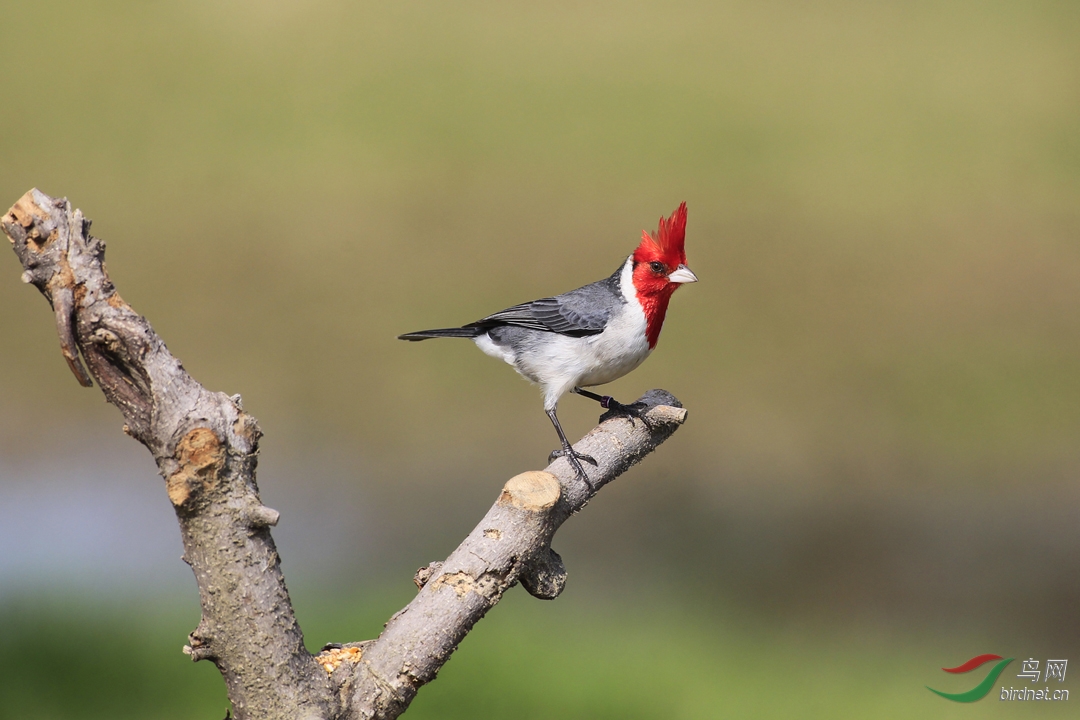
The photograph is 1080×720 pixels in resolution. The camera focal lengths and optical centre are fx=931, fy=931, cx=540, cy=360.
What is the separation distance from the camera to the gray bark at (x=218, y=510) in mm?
2336

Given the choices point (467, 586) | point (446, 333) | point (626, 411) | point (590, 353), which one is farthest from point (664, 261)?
point (467, 586)

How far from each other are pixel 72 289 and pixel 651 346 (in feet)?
7.93

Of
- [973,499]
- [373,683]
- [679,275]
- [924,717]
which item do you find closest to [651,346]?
[679,275]

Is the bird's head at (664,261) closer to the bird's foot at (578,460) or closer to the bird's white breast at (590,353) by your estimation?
the bird's white breast at (590,353)

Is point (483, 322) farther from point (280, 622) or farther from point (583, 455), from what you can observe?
point (280, 622)

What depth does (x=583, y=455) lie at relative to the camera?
3480 millimetres

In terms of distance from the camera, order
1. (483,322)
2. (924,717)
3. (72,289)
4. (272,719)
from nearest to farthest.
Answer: (72,289), (272,719), (483,322), (924,717)

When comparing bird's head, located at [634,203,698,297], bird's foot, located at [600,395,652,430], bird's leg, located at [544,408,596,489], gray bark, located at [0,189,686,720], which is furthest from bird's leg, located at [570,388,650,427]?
gray bark, located at [0,189,686,720]

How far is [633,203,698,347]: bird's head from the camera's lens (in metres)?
3.92

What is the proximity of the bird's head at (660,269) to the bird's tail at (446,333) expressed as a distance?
777mm

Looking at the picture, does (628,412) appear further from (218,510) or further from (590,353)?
(218,510)

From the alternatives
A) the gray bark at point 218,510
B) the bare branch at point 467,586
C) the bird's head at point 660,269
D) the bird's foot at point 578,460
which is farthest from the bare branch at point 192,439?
the bird's head at point 660,269

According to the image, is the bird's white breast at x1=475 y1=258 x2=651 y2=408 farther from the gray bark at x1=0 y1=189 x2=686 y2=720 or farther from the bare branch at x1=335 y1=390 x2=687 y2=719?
the gray bark at x1=0 y1=189 x2=686 y2=720

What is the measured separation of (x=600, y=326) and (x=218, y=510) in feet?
6.54
